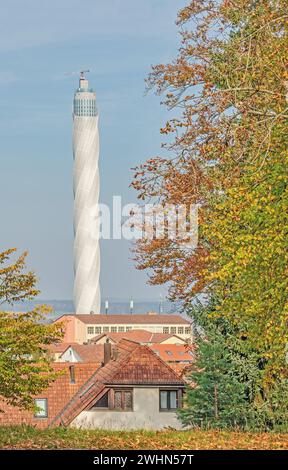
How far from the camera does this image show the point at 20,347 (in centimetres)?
3612

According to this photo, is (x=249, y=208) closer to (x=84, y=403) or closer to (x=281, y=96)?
(x=281, y=96)

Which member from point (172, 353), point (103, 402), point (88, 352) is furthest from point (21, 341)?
point (172, 353)

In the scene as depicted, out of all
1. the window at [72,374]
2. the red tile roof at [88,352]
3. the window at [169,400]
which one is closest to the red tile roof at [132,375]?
the window at [169,400]

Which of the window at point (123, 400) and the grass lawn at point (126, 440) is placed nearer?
the grass lawn at point (126, 440)

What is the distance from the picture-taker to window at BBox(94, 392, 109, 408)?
4905cm

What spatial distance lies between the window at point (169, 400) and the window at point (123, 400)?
5.61 ft

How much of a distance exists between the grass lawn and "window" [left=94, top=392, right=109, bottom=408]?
96.6 ft

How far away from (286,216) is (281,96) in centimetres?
264

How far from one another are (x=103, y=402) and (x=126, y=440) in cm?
3252

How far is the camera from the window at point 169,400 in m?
50.3
